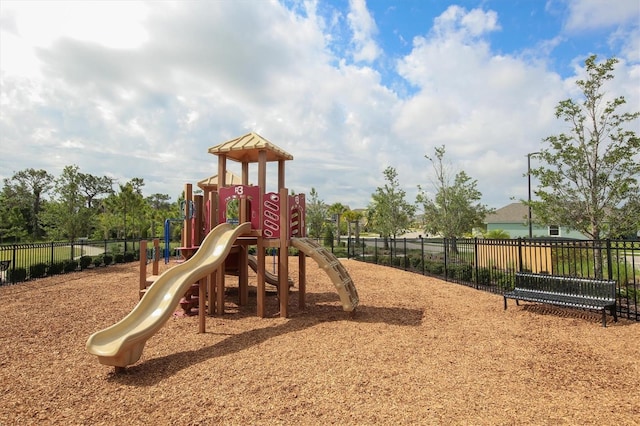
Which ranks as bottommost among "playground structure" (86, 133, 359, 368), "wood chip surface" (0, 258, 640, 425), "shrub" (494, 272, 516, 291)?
"wood chip surface" (0, 258, 640, 425)

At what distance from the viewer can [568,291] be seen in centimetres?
780

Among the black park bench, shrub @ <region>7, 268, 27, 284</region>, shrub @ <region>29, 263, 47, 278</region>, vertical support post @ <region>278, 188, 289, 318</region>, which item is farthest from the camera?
shrub @ <region>29, 263, 47, 278</region>

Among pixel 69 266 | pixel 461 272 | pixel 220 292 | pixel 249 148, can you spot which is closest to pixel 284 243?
pixel 220 292

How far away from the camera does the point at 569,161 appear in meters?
10.7

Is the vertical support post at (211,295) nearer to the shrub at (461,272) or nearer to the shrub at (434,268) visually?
the shrub at (461,272)

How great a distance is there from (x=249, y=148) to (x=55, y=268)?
12.1 m

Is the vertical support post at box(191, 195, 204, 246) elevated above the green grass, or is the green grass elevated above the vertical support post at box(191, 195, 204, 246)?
the vertical support post at box(191, 195, 204, 246)

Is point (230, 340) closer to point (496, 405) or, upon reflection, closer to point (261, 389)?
Answer: point (261, 389)

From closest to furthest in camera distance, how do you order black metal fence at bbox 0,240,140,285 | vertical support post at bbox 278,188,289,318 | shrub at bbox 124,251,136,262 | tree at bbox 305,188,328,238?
vertical support post at bbox 278,188,289,318
black metal fence at bbox 0,240,140,285
shrub at bbox 124,251,136,262
tree at bbox 305,188,328,238

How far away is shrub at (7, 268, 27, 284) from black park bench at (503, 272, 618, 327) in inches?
615

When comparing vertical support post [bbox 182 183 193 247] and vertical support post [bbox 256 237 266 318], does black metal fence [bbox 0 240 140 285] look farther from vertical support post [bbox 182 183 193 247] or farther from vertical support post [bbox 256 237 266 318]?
vertical support post [bbox 256 237 266 318]

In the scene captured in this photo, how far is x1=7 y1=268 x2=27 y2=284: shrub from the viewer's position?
41.7 ft

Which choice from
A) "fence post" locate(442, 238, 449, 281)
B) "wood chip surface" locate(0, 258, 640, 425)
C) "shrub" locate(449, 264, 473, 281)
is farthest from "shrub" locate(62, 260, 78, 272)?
"shrub" locate(449, 264, 473, 281)

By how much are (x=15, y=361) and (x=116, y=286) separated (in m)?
7.33
